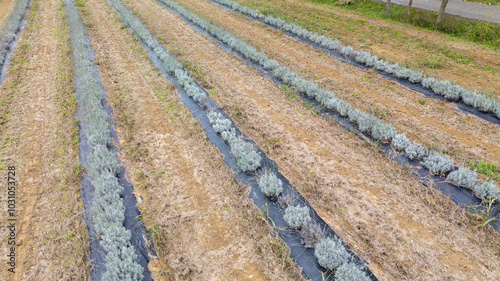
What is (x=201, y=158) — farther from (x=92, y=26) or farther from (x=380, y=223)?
(x=92, y=26)

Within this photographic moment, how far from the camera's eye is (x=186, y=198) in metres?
5.41

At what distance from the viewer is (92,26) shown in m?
15.5

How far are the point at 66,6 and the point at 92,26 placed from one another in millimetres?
6729

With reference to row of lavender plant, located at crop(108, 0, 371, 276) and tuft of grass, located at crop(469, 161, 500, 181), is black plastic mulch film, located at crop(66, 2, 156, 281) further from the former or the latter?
tuft of grass, located at crop(469, 161, 500, 181)

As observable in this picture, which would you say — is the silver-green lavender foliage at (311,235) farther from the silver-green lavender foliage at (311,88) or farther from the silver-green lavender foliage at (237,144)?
the silver-green lavender foliage at (311,88)

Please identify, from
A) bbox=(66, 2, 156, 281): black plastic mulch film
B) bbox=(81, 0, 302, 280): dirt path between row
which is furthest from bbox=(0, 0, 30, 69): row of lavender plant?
bbox=(66, 2, 156, 281): black plastic mulch film

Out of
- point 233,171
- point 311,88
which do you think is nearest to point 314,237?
point 233,171

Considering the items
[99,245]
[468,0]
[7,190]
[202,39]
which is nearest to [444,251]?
[99,245]

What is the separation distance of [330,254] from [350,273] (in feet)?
1.24

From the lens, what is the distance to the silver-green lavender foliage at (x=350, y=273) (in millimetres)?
3873

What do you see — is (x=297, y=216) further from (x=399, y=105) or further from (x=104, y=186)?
(x=399, y=105)

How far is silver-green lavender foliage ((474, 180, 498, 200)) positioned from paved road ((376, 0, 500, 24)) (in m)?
14.2

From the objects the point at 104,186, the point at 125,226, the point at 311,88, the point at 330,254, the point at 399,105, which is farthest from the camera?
the point at 311,88

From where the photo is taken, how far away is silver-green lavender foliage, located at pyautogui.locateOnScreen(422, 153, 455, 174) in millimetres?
5727
